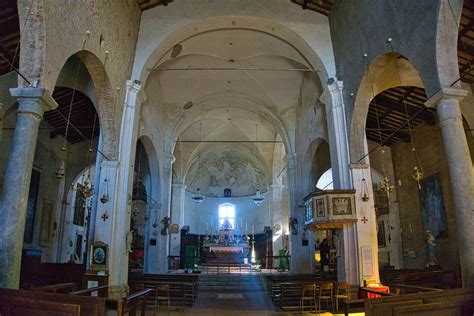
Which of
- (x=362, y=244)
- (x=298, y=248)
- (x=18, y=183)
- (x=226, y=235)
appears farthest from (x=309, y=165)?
(x=18, y=183)

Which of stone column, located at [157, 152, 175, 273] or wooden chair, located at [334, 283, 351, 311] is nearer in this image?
wooden chair, located at [334, 283, 351, 311]

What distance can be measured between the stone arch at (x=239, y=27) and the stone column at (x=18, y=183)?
20.0ft

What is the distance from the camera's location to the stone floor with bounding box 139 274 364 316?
896 cm

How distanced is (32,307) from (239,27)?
11.2 meters

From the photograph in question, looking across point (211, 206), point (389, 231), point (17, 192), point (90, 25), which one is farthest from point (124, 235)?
point (211, 206)

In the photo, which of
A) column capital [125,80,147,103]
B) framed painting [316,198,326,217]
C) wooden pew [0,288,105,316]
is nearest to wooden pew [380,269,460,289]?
framed painting [316,198,326,217]

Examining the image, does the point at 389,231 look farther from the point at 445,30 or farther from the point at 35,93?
the point at 35,93

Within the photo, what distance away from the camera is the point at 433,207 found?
45.9 feet

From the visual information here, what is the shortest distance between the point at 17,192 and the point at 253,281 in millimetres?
10974

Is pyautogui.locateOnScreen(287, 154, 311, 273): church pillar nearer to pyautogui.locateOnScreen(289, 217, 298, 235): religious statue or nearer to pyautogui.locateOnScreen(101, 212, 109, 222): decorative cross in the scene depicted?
pyautogui.locateOnScreen(289, 217, 298, 235): religious statue

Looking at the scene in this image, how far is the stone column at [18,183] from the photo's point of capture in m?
5.35

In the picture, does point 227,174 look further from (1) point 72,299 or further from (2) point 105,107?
(1) point 72,299

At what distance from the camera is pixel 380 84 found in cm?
1069

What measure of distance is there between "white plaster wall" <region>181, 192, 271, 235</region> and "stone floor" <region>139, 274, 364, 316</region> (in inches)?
425
